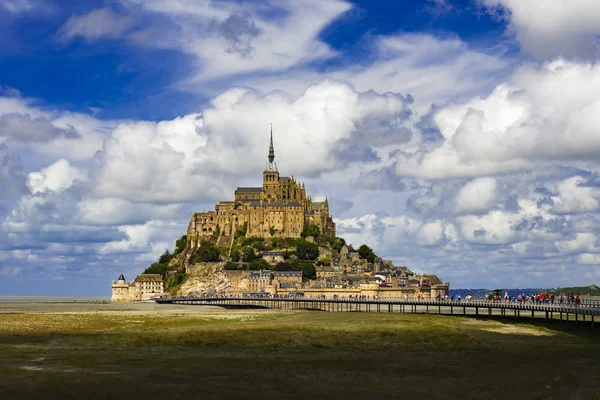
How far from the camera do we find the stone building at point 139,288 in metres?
191

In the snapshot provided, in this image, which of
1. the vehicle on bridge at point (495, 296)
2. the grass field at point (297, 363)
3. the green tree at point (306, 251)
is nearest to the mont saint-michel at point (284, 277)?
the green tree at point (306, 251)

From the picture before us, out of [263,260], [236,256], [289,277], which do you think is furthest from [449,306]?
[236,256]

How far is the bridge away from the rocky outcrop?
23.2 metres

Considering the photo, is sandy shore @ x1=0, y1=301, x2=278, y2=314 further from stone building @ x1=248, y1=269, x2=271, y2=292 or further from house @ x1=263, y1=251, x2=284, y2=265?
house @ x1=263, y1=251, x2=284, y2=265

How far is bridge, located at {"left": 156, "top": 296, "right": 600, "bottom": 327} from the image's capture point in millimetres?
70688

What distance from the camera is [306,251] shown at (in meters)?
194

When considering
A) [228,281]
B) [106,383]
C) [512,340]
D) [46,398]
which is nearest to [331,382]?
[106,383]

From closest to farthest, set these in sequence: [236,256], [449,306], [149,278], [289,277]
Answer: [449,306] → [289,277] → [149,278] → [236,256]

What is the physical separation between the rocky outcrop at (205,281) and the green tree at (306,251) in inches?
799

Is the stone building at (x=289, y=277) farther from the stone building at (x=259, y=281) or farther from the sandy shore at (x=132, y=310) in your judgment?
the sandy shore at (x=132, y=310)

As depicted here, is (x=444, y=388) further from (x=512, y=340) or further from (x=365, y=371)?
(x=512, y=340)

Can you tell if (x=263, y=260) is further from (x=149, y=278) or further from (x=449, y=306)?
(x=449, y=306)

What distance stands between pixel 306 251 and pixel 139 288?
43.8 meters

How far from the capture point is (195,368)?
35.2 meters
